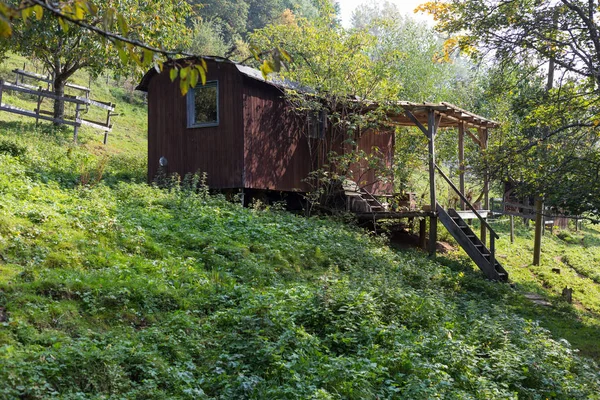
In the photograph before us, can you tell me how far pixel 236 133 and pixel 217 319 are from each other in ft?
29.9

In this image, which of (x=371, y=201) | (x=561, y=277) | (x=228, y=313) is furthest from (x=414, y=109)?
(x=228, y=313)

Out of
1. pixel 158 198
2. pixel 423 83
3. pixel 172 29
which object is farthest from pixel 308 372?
pixel 423 83

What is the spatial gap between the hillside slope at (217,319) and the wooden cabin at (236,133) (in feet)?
11.9

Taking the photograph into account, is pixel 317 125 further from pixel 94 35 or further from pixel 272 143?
pixel 94 35

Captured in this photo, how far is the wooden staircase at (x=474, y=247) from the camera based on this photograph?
16.1m

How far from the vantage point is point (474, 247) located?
16312 millimetres

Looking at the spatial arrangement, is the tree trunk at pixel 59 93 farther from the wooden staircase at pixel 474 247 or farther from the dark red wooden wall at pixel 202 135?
the wooden staircase at pixel 474 247

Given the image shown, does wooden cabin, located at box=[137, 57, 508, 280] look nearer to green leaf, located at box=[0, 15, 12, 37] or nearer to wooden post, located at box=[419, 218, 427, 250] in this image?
wooden post, located at box=[419, 218, 427, 250]

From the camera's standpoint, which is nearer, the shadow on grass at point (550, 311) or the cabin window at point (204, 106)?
the shadow on grass at point (550, 311)

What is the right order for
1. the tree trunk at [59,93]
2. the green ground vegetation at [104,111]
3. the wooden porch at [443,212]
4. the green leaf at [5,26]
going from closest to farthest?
the green leaf at [5,26], the wooden porch at [443,212], the tree trunk at [59,93], the green ground vegetation at [104,111]

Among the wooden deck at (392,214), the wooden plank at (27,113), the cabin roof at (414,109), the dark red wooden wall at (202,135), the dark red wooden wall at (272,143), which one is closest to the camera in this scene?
the dark red wooden wall at (202,135)

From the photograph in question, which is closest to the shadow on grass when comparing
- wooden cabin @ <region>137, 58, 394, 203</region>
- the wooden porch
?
the wooden porch

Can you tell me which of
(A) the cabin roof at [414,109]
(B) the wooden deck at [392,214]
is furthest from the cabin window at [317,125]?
(B) the wooden deck at [392,214]

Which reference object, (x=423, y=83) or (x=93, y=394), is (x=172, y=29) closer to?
(x=93, y=394)
